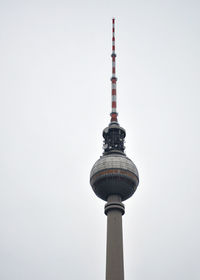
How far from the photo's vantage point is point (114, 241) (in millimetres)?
56469

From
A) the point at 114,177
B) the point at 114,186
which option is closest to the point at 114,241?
the point at 114,186

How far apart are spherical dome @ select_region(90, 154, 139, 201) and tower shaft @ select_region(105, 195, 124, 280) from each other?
166cm

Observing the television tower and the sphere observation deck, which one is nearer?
the television tower

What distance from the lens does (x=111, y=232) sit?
57500 mm

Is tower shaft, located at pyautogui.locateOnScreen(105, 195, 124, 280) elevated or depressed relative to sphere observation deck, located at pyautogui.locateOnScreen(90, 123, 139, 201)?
depressed

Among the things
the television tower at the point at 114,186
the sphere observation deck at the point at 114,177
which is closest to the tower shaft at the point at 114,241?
the television tower at the point at 114,186

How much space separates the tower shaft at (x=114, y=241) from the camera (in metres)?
53.9

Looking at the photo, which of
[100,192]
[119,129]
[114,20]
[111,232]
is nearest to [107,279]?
[111,232]

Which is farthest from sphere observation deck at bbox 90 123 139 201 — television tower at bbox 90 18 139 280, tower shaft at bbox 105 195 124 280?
tower shaft at bbox 105 195 124 280

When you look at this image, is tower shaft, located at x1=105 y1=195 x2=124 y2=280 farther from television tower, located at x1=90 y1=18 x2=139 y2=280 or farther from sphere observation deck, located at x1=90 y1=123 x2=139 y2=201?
sphere observation deck, located at x1=90 y1=123 x2=139 y2=201

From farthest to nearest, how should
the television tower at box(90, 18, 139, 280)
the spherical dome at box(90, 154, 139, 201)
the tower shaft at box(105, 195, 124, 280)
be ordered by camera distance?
the spherical dome at box(90, 154, 139, 201) → the television tower at box(90, 18, 139, 280) → the tower shaft at box(105, 195, 124, 280)

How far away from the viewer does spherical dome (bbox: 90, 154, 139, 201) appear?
59.8m

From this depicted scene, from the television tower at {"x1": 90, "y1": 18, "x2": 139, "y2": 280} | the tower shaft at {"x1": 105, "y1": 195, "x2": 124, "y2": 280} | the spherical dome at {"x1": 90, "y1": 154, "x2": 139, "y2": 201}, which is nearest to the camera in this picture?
the tower shaft at {"x1": 105, "y1": 195, "x2": 124, "y2": 280}

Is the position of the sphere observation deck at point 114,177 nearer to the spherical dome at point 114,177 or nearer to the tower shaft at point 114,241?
the spherical dome at point 114,177
